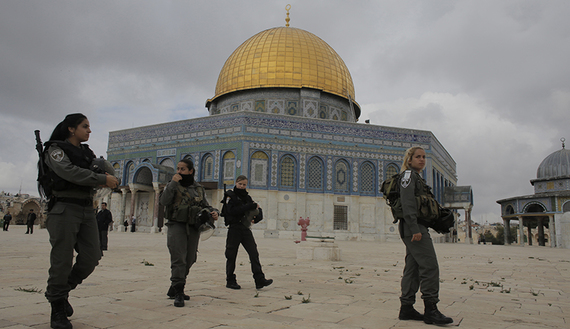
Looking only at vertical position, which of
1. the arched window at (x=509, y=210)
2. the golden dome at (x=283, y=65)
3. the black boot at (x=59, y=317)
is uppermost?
the golden dome at (x=283, y=65)

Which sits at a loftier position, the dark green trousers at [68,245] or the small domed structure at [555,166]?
the small domed structure at [555,166]

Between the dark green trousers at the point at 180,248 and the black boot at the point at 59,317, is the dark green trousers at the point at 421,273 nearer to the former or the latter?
the dark green trousers at the point at 180,248

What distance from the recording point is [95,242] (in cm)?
382

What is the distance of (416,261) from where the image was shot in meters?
4.09

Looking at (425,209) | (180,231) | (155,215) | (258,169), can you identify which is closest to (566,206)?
(258,169)

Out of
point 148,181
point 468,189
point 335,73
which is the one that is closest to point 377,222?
point 468,189

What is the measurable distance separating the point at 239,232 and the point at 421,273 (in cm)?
251

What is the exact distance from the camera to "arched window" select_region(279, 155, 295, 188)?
2692 centimetres

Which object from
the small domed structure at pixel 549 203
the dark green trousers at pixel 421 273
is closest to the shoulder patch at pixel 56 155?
the dark green trousers at pixel 421 273

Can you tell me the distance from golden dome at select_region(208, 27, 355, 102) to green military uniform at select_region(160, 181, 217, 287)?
26.8 meters

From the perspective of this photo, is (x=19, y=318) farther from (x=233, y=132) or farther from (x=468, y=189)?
(x=468, y=189)

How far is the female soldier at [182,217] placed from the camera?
4598 mm

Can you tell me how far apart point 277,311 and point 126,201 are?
90.9ft

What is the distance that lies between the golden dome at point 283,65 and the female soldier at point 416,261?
90.4 ft
